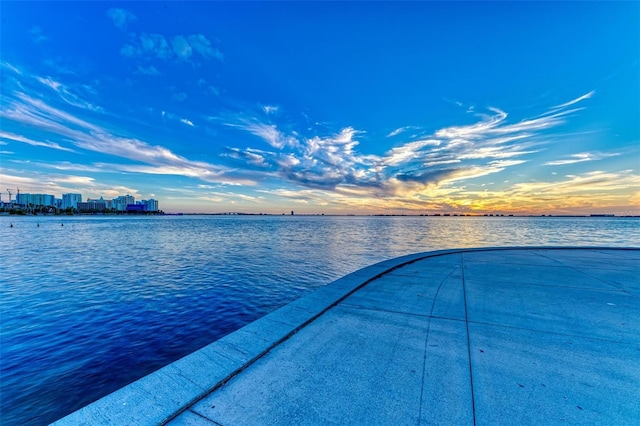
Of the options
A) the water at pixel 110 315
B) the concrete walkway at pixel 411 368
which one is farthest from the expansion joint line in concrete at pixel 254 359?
the water at pixel 110 315

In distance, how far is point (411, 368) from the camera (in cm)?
331

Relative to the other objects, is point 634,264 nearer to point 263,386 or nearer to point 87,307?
point 263,386

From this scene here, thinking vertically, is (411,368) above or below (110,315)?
above

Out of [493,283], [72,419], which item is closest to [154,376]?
[72,419]

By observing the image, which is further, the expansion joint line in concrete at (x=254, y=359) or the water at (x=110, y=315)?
the water at (x=110, y=315)

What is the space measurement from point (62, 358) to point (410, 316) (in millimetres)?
7369

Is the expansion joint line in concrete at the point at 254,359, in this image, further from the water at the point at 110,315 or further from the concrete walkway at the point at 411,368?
the water at the point at 110,315

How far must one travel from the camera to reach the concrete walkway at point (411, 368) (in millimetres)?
2590

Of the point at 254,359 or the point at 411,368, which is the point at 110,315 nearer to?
the point at 254,359

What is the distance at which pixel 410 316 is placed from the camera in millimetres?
4949

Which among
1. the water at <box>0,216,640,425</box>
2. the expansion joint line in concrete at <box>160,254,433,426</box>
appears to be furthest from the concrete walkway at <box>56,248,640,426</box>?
the water at <box>0,216,640,425</box>

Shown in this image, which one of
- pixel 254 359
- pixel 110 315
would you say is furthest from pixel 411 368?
pixel 110 315

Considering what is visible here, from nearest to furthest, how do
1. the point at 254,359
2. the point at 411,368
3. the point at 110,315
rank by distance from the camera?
the point at 411,368, the point at 254,359, the point at 110,315

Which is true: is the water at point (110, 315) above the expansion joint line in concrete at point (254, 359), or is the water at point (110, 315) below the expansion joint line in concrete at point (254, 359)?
below
